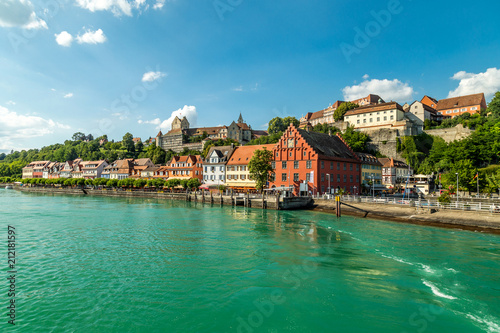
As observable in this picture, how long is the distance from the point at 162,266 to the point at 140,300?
5.03 m

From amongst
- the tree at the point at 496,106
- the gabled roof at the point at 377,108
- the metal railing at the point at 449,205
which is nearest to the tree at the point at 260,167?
the metal railing at the point at 449,205

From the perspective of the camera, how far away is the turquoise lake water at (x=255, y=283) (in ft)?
41.3

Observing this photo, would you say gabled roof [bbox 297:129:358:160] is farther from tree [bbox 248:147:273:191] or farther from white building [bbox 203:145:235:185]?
white building [bbox 203:145:235:185]

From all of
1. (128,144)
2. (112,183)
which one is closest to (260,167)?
A: (112,183)

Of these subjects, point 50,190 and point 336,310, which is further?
point 50,190

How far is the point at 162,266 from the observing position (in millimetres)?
19344

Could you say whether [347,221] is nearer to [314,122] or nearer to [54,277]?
[54,277]

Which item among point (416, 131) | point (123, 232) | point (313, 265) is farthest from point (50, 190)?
point (416, 131)

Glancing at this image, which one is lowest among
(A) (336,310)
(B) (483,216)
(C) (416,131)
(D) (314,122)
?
(A) (336,310)

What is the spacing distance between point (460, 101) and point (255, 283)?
5357 inches

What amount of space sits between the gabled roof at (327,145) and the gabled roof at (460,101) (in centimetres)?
7527

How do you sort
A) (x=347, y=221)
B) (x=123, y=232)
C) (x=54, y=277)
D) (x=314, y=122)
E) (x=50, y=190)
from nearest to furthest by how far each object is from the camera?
1. (x=54, y=277)
2. (x=123, y=232)
3. (x=347, y=221)
4. (x=50, y=190)
5. (x=314, y=122)

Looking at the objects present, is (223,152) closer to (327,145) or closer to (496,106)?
(327,145)

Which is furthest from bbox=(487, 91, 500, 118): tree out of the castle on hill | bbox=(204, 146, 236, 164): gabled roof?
the castle on hill
